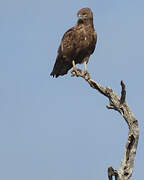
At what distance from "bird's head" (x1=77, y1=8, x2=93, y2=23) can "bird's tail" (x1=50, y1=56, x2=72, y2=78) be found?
111 centimetres

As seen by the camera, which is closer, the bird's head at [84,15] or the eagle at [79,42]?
the eagle at [79,42]

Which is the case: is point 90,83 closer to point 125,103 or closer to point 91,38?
point 125,103

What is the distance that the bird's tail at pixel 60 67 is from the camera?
560 inches

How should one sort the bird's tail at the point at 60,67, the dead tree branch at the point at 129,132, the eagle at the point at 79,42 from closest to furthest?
the dead tree branch at the point at 129,132 < the eagle at the point at 79,42 < the bird's tail at the point at 60,67

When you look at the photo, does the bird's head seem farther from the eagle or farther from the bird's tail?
the bird's tail

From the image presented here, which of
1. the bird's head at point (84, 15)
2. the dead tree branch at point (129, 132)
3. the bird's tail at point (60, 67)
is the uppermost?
the bird's head at point (84, 15)

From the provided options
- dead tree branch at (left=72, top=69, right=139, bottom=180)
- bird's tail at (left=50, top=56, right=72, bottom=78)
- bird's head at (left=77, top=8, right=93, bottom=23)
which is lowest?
dead tree branch at (left=72, top=69, right=139, bottom=180)

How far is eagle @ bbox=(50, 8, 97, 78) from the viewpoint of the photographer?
13.5 m

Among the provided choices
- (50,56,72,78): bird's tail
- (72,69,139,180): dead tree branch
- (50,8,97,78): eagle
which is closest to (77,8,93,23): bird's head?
(50,8,97,78): eagle

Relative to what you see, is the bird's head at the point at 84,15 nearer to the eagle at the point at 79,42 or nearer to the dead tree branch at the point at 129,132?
the eagle at the point at 79,42

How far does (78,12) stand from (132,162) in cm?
535

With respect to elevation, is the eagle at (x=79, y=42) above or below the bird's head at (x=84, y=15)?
below

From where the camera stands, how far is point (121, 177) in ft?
30.9

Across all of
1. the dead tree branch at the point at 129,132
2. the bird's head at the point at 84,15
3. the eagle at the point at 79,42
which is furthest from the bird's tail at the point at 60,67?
the dead tree branch at the point at 129,132
